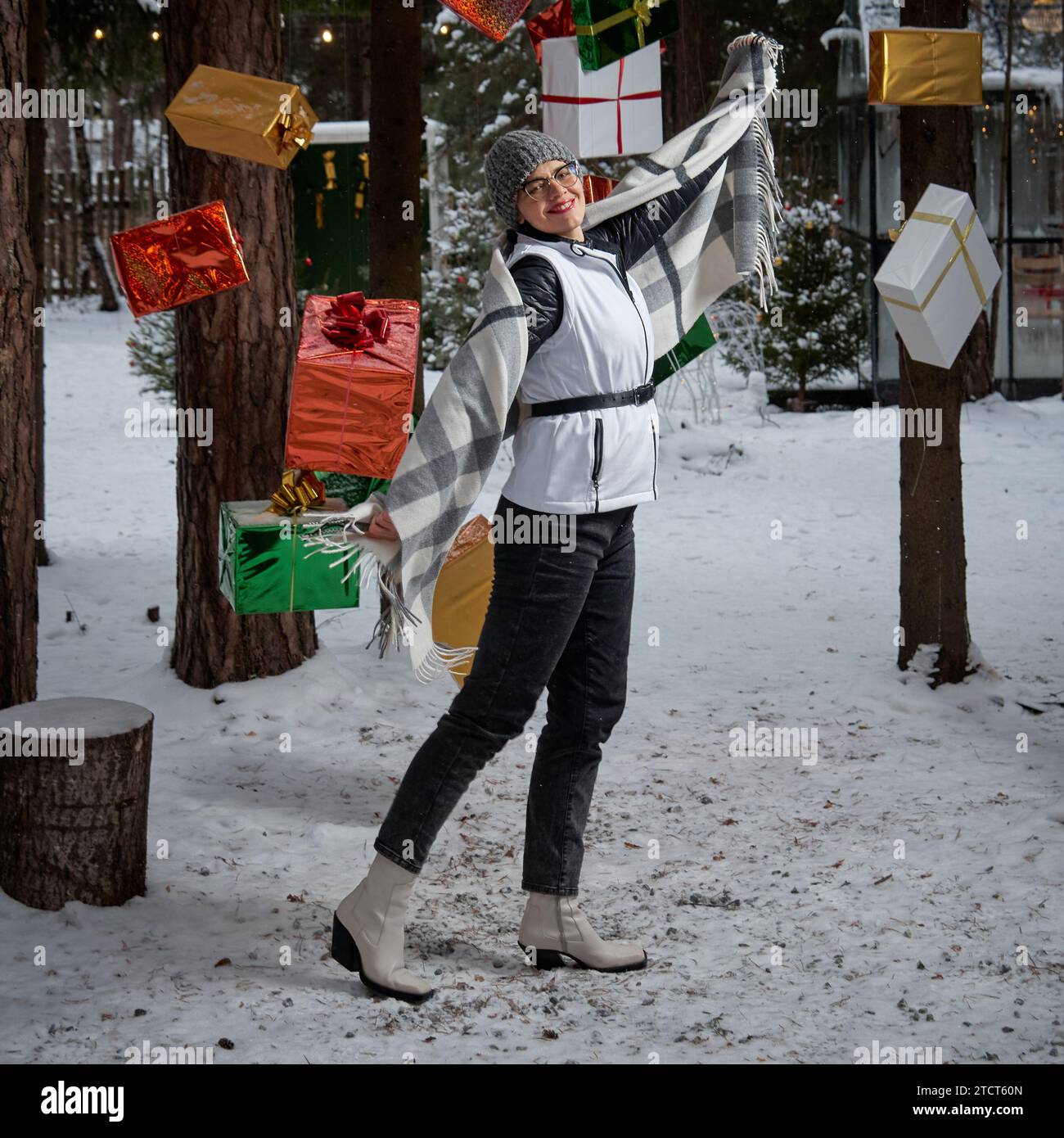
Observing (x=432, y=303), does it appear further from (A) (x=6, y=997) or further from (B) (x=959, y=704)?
(A) (x=6, y=997)

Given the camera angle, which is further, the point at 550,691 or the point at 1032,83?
the point at 1032,83

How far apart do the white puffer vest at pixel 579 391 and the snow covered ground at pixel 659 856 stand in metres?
1.11

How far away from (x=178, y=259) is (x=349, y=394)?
889 mm

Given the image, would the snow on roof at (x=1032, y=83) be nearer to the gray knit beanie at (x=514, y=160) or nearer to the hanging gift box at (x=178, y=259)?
the hanging gift box at (x=178, y=259)

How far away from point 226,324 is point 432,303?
679 cm

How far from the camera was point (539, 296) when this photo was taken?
9.07 feet

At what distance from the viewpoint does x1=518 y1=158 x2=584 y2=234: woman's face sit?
283 centimetres

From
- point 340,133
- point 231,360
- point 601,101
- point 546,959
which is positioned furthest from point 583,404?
point 340,133

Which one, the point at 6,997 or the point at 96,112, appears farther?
the point at 96,112

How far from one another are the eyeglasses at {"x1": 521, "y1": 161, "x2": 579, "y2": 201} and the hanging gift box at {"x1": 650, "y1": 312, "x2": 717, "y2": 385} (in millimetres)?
833

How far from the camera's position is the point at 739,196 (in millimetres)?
3318

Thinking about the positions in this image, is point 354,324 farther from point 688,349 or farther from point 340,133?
point 340,133

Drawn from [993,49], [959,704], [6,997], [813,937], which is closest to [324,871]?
[6,997]

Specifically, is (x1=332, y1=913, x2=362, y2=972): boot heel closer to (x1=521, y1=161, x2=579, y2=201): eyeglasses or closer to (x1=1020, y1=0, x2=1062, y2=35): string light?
(x1=521, y1=161, x2=579, y2=201): eyeglasses
